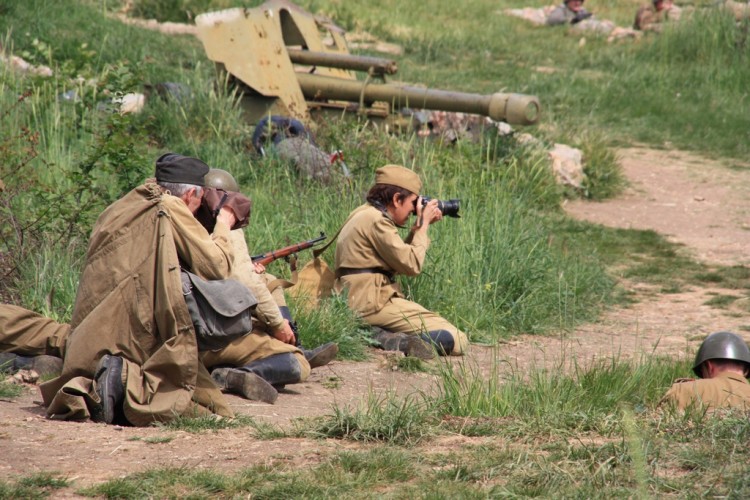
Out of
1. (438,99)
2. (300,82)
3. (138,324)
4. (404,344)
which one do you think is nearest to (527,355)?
(404,344)

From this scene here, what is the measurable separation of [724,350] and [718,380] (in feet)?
1.21

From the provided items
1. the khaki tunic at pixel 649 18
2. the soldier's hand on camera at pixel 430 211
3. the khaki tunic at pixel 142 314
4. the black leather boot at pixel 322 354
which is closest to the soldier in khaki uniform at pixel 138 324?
the khaki tunic at pixel 142 314

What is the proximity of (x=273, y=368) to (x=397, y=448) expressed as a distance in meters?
1.40

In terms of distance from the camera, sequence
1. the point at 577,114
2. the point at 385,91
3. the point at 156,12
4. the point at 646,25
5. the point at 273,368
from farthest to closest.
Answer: the point at 646,25
the point at 156,12
the point at 577,114
the point at 385,91
the point at 273,368

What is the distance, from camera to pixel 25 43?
1234 cm

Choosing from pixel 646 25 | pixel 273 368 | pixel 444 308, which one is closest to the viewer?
pixel 273 368

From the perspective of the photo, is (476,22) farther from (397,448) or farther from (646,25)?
(397,448)

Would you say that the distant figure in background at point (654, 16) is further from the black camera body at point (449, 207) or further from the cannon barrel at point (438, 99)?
the black camera body at point (449, 207)

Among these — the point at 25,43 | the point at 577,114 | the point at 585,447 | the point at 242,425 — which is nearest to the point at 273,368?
the point at 242,425

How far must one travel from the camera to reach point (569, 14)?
794 inches

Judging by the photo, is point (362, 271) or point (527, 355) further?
point (527, 355)

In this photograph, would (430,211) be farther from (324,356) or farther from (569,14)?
(569,14)

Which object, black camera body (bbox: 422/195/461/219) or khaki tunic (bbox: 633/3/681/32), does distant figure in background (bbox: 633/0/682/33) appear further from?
black camera body (bbox: 422/195/461/219)

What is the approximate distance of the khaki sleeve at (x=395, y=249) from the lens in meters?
6.56
